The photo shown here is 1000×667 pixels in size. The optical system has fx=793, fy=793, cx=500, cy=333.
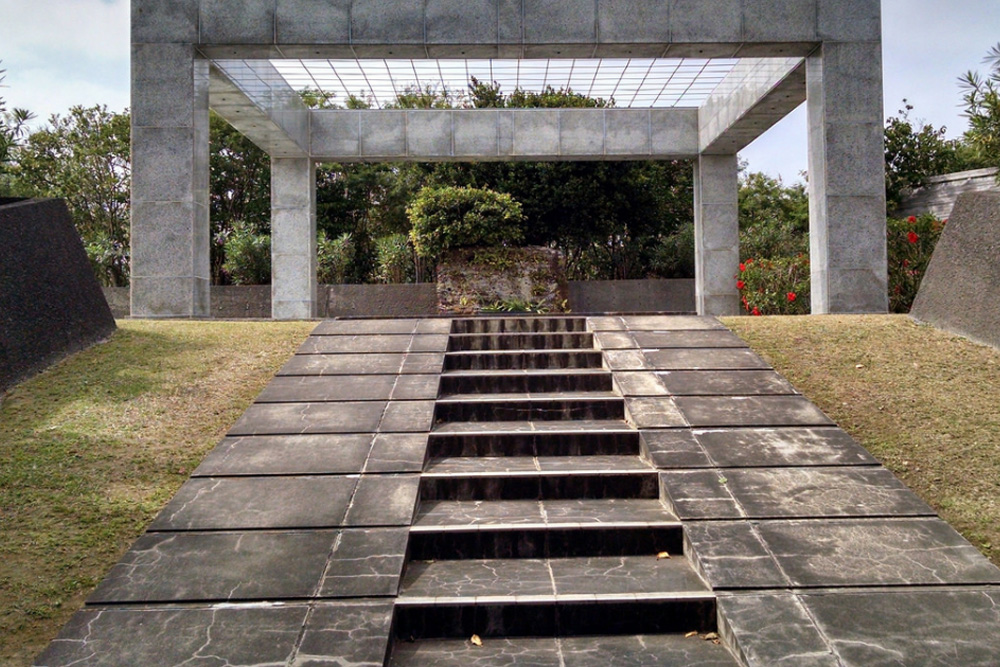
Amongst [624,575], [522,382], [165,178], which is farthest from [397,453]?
[165,178]

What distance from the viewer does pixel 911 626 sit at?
139 inches

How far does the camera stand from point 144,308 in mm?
11133

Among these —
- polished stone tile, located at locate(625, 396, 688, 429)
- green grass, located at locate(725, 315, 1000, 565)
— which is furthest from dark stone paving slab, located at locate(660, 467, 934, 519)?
polished stone tile, located at locate(625, 396, 688, 429)

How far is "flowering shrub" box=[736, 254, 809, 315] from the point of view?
507 inches

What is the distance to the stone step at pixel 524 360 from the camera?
714 centimetres

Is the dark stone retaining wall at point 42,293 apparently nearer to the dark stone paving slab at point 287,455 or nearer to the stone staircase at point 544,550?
the dark stone paving slab at point 287,455

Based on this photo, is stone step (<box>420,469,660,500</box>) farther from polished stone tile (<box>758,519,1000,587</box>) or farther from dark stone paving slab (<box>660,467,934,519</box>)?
polished stone tile (<box>758,519,1000,587</box>)

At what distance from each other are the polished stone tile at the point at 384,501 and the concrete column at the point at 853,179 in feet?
26.2

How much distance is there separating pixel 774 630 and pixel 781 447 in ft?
6.37

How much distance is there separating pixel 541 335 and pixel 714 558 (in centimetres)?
379

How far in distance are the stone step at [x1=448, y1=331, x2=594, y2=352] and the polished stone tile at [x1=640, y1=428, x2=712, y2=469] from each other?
216 centimetres

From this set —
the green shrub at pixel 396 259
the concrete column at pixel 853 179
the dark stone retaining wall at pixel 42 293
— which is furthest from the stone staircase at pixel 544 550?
the green shrub at pixel 396 259

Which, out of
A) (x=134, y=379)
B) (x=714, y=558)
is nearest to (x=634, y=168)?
(x=134, y=379)

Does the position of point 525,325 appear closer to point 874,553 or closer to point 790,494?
point 790,494
